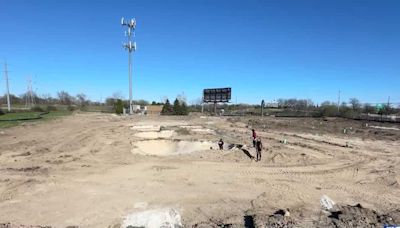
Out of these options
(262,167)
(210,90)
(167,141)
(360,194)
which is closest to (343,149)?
(262,167)

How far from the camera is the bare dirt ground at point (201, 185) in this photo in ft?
30.3

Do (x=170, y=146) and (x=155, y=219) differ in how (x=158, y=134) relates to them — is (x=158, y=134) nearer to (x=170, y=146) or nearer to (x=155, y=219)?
(x=170, y=146)

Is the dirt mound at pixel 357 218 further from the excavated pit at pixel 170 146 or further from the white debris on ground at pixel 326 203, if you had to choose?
the excavated pit at pixel 170 146

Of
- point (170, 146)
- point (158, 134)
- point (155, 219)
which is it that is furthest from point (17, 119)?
point (155, 219)

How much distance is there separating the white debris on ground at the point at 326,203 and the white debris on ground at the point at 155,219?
467 centimetres

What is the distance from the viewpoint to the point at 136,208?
32.3 feet

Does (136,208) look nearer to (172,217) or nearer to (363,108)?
(172,217)

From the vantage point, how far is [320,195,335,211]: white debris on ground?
10347 millimetres

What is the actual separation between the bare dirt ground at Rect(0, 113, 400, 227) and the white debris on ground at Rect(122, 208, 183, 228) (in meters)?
0.20

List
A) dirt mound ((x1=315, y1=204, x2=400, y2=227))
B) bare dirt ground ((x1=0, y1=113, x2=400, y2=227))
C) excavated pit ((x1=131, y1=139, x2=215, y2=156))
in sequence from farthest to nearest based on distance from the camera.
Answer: excavated pit ((x1=131, y1=139, x2=215, y2=156)), bare dirt ground ((x1=0, y1=113, x2=400, y2=227)), dirt mound ((x1=315, y1=204, x2=400, y2=227))

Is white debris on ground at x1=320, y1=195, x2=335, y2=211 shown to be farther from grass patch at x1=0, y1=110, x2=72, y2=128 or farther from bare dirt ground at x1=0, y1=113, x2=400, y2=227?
grass patch at x1=0, y1=110, x2=72, y2=128

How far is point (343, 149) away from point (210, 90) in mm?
54791

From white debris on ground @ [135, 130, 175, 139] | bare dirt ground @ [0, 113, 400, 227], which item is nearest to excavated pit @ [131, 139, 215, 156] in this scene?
bare dirt ground @ [0, 113, 400, 227]

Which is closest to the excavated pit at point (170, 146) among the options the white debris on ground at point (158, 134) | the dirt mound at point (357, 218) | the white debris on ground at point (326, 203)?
the white debris on ground at point (158, 134)
